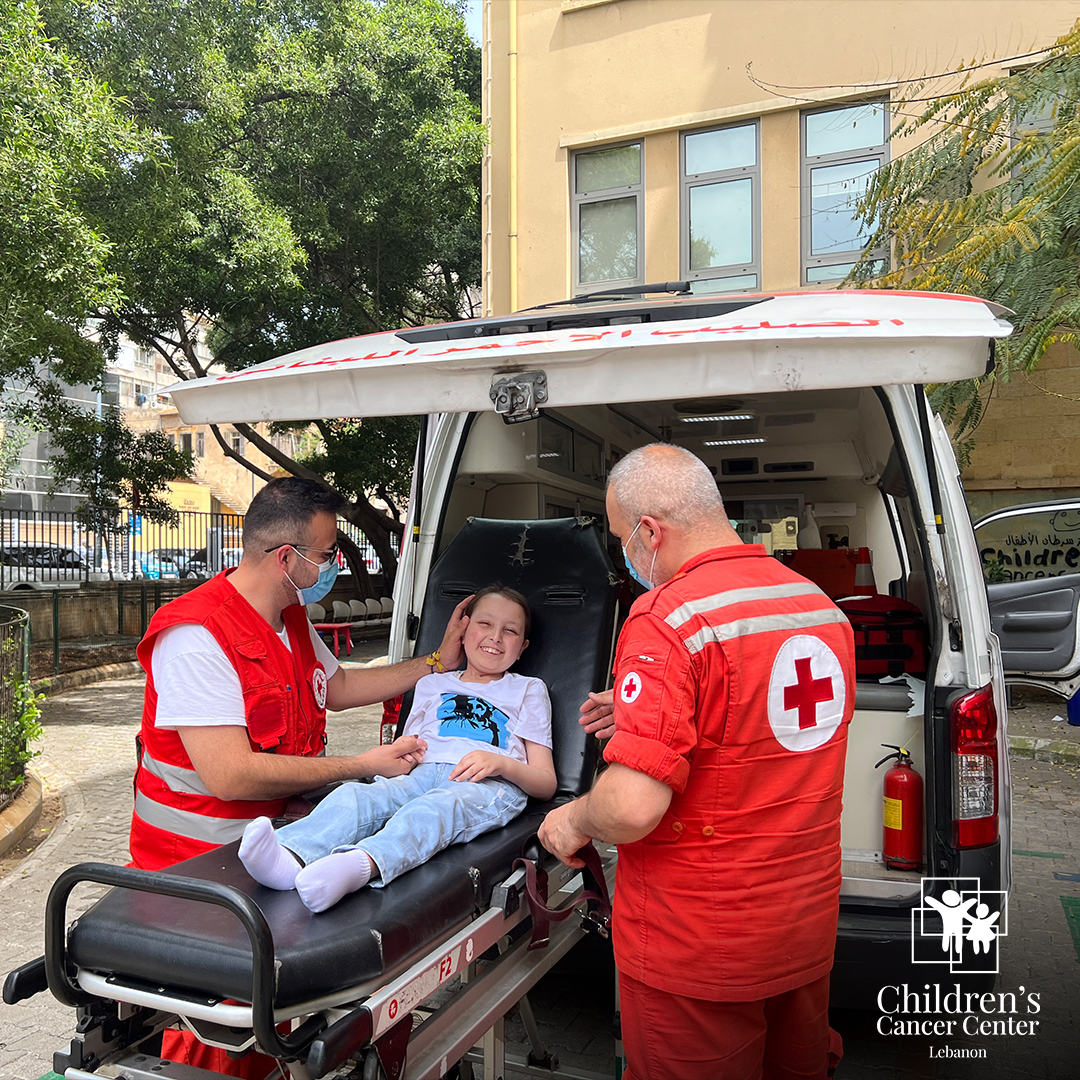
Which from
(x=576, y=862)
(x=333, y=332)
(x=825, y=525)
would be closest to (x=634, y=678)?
(x=576, y=862)

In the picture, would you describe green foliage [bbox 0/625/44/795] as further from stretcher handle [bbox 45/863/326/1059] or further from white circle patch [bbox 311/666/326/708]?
stretcher handle [bbox 45/863/326/1059]

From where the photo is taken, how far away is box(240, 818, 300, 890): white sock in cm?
233

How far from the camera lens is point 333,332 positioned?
53.6 ft

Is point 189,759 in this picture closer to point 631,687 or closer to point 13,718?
point 631,687

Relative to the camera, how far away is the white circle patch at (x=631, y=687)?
2.05 m

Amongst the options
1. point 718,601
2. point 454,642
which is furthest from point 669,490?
point 454,642

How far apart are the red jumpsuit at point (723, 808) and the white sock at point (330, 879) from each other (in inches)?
28.4

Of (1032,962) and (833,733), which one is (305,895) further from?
(1032,962)

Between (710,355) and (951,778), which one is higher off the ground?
(710,355)

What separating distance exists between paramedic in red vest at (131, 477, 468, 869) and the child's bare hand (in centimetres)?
27

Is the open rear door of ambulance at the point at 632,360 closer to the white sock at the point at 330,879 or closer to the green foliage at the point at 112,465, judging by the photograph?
the white sock at the point at 330,879

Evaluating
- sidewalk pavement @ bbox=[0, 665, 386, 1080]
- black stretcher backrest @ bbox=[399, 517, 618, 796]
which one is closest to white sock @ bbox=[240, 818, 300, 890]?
black stretcher backrest @ bbox=[399, 517, 618, 796]

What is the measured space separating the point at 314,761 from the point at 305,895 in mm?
690

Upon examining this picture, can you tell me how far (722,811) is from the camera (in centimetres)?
209
